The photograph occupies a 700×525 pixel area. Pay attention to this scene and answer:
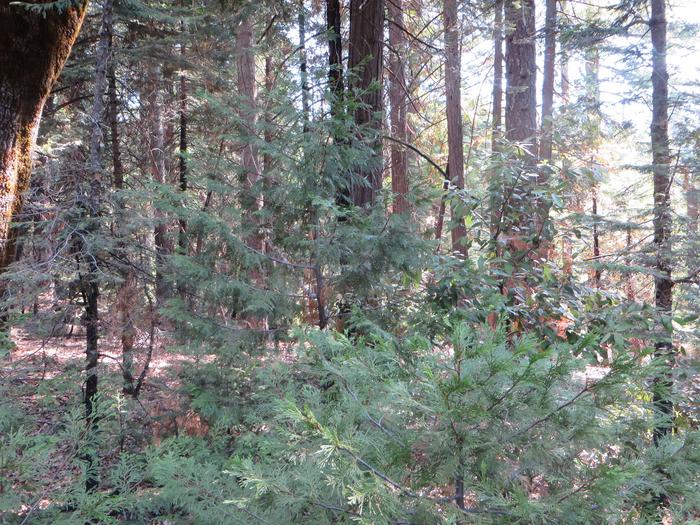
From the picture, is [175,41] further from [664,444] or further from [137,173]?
[664,444]

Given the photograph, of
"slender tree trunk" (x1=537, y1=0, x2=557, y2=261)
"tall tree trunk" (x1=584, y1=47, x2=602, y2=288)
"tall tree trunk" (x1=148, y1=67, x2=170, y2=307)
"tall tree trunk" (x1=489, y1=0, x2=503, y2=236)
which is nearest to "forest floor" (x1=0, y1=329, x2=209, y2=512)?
"tall tree trunk" (x1=489, y1=0, x2=503, y2=236)

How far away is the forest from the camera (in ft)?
4.77

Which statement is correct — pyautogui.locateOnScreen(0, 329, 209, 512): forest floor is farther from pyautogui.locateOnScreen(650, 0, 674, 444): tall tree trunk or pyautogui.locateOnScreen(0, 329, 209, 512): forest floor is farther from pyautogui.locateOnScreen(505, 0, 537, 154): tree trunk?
pyautogui.locateOnScreen(505, 0, 537, 154): tree trunk

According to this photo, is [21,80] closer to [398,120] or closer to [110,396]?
[110,396]

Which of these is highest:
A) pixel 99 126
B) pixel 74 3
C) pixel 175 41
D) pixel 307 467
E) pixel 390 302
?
pixel 175 41

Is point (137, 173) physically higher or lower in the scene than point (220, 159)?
higher

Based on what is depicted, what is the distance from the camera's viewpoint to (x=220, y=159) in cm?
382

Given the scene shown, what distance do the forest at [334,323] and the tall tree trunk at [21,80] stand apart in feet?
0.06

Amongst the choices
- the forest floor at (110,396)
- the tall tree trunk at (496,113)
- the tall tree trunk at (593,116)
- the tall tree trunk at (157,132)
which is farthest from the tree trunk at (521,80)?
the tall tree trunk at (157,132)

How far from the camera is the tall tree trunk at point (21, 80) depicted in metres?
3.85

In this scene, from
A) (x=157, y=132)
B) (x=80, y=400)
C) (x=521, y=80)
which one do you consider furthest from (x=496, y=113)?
(x=80, y=400)

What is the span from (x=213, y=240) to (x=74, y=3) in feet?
8.11

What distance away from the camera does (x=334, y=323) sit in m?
4.21

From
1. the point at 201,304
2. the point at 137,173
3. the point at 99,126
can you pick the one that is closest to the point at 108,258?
the point at 201,304
